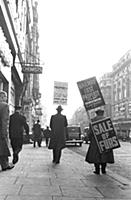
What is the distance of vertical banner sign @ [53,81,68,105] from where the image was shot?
54.9 ft

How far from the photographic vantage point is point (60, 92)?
17016mm

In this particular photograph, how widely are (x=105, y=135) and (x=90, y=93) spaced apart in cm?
114

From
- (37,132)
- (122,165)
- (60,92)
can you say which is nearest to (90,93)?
(122,165)

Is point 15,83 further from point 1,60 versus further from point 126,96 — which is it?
point 126,96

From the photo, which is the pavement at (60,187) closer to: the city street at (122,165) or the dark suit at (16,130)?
the dark suit at (16,130)

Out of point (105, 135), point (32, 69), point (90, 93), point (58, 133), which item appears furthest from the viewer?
point (32, 69)

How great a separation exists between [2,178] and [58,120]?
4299 mm

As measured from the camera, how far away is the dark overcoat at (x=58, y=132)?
11914 millimetres

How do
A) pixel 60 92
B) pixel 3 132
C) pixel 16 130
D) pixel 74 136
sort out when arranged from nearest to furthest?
pixel 3 132
pixel 16 130
pixel 60 92
pixel 74 136

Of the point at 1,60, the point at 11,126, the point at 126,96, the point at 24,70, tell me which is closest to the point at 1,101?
the point at 11,126

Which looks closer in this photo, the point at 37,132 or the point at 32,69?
the point at 37,132

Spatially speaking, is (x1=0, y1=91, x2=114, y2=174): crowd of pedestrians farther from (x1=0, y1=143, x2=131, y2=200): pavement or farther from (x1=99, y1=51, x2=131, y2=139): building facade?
(x1=99, y1=51, x2=131, y2=139): building facade

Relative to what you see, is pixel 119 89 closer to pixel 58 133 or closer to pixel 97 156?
pixel 58 133

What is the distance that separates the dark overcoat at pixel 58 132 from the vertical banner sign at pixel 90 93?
94.7 inches
